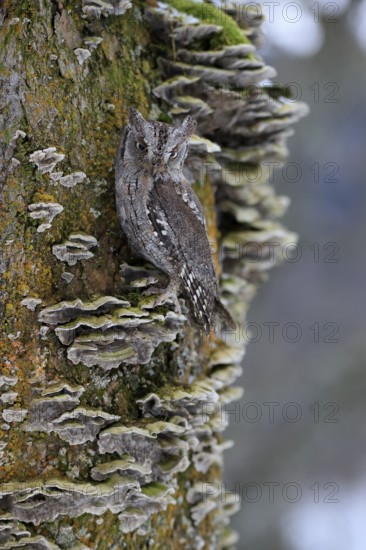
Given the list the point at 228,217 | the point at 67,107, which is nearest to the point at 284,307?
the point at 228,217

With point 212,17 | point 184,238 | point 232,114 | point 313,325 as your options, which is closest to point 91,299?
point 184,238

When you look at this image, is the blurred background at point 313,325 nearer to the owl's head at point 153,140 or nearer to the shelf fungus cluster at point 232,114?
the shelf fungus cluster at point 232,114

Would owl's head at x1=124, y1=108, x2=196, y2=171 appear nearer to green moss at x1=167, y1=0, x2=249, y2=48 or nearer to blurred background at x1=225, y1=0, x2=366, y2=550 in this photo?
green moss at x1=167, y1=0, x2=249, y2=48

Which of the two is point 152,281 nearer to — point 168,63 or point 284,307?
point 168,63

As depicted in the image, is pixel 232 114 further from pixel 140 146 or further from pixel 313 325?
pixel 313 325

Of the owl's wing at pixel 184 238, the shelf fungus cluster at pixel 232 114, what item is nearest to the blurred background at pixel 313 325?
the shelf fungus cluster at pixel 232 114

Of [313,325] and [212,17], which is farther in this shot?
[313,325]
